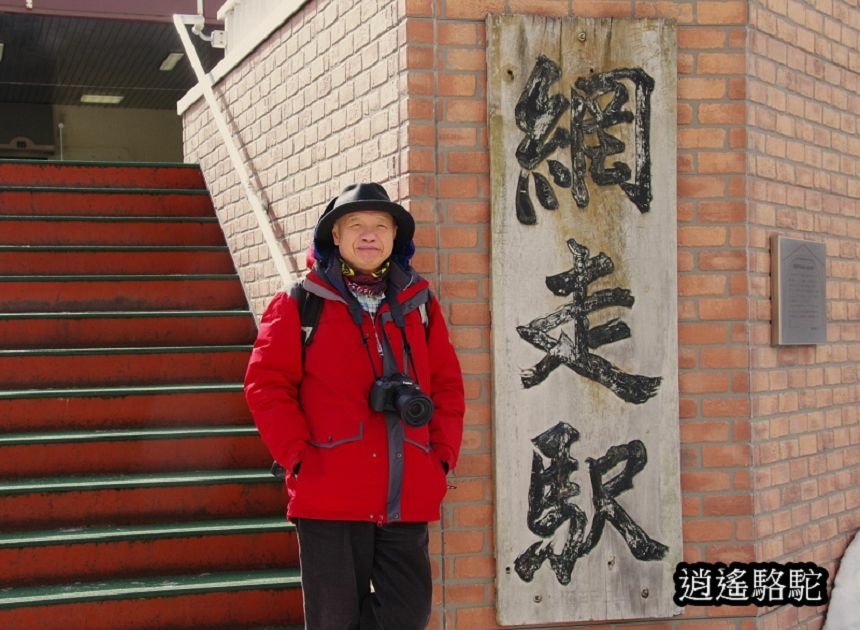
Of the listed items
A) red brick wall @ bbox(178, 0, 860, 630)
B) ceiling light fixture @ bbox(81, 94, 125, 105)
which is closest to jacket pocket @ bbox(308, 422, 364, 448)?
red brick wall @ bbox(178, 0, 860, 630)

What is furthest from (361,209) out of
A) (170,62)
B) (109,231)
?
(170,62)

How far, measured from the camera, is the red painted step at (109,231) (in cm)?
611

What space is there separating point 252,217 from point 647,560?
2.92 meters

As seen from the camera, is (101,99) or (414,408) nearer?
(414,408)

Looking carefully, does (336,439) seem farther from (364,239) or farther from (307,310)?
(364,239)

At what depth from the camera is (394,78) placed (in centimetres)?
397

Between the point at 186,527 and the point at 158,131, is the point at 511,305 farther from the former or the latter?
the point at 158,131

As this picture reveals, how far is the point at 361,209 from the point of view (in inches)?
130

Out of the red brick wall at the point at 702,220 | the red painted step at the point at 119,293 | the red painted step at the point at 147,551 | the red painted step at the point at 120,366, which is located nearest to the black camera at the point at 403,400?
the red brick wall at the point at 702,220

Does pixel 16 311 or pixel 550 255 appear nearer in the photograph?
pixel 550 255

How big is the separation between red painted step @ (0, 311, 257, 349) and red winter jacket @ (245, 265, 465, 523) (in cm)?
246

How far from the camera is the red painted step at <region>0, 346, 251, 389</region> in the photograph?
5.21 meters

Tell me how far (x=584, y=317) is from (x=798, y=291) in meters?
0.99

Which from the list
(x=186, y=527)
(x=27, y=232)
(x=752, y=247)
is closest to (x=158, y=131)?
(x=27, y=232)
